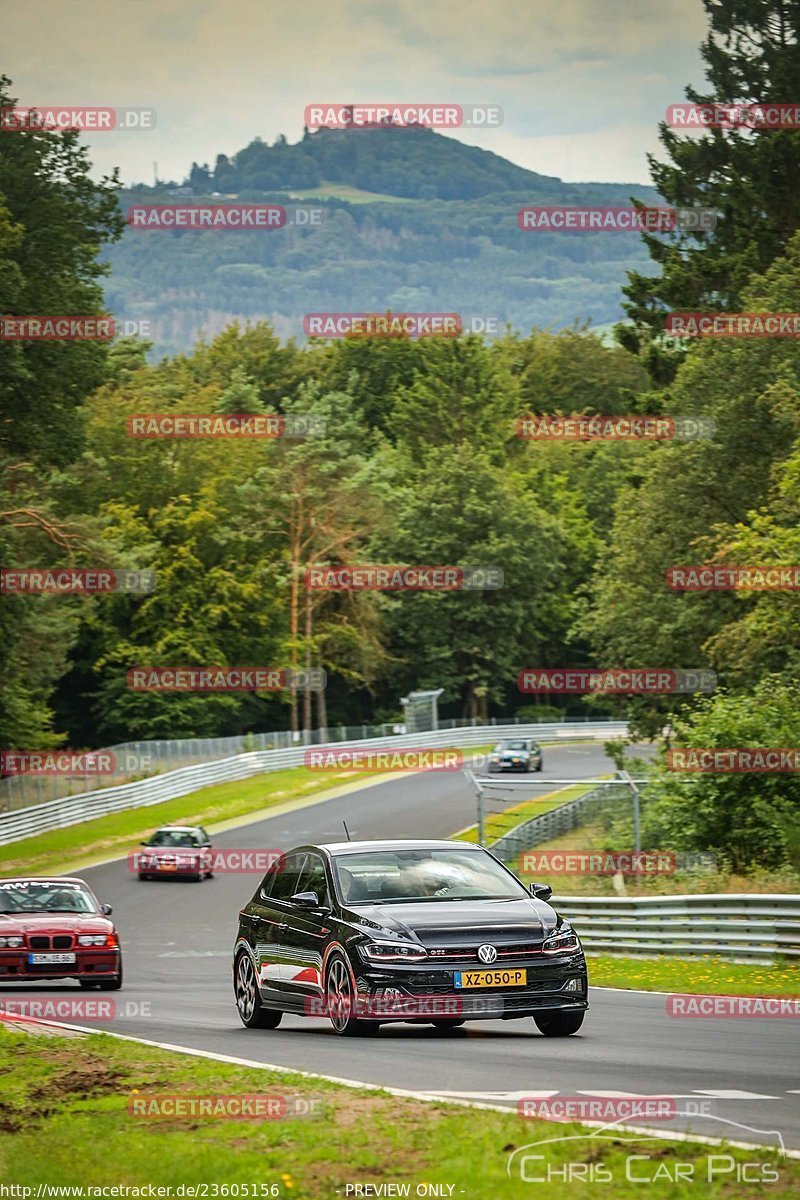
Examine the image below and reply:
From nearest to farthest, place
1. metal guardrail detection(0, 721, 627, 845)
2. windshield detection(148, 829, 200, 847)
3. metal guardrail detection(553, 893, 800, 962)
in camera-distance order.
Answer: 1. metal guardrail detection(553, 893, 800, 962)
2. windshield detection(148, 829, 200, 847)
3. metal guardrail detection(0, 721, 627, 845)

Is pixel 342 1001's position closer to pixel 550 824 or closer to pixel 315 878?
pixel 315 878

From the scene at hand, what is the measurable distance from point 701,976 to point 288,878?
24.5ft

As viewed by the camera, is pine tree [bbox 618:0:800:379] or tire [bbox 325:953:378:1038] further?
pine tree [bbox 618:0:800:379]

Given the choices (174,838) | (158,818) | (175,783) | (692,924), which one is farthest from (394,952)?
(175,783)

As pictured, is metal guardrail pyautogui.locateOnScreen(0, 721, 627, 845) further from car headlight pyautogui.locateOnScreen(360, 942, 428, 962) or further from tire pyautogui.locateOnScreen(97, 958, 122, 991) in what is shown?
car headlight pyautogui.locateOnScreen(360, 942, 428, 962)

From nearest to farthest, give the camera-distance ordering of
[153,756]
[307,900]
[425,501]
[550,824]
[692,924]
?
[307,900], [692,924], [550,824], [153,756], [425,501]

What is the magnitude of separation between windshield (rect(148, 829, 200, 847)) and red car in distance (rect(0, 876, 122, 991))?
24349mm

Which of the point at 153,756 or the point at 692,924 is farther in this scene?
the point at 153,756

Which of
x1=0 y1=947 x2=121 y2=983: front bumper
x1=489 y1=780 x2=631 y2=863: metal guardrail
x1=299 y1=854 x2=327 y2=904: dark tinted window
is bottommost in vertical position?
x1=489 y1=780 x2=631 y2=863: metal guardrail

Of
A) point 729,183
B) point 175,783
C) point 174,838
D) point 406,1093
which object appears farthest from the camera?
point 175,783

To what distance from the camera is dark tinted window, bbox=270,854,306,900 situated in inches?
587

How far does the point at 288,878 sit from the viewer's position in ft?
49.6

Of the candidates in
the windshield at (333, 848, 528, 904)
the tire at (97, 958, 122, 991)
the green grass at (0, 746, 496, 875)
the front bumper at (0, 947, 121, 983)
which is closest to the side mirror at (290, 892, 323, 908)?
the windshield at (333, 848, 528, 904)

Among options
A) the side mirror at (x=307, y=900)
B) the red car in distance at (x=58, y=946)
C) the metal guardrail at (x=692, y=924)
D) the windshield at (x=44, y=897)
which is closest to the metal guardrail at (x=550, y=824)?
the metal guardrail at (x=692, y=924)
